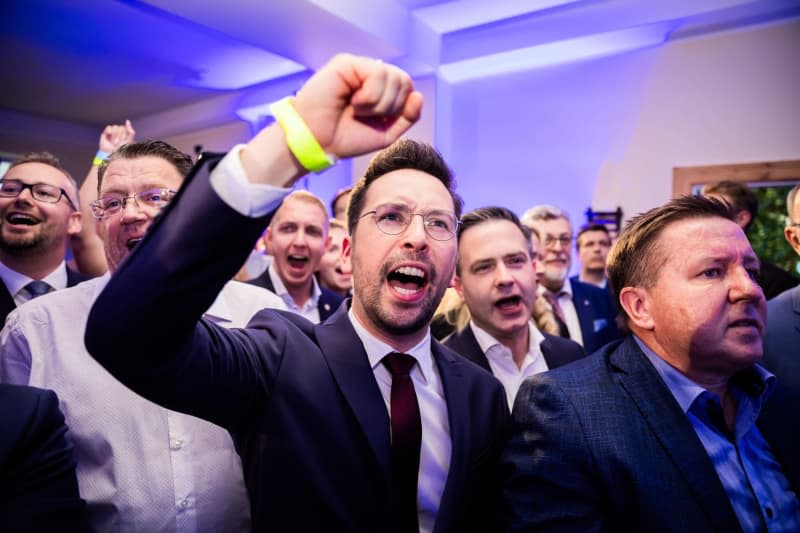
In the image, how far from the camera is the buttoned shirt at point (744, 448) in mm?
1261

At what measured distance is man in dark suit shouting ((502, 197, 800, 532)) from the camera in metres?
1.21

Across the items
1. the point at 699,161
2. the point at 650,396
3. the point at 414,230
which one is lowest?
the point at 650,396

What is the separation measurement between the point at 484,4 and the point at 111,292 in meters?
5.25

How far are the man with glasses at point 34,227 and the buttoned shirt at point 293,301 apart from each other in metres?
1.06

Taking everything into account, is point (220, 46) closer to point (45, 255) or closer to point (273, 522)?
point (45, 255)

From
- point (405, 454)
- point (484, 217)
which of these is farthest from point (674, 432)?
point (484, 217)

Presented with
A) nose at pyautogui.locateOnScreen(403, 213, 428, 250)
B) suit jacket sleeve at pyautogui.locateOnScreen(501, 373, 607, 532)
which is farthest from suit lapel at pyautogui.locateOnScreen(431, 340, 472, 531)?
nose at pyautogui.locateOnScreen(403, 213, 428, 250)

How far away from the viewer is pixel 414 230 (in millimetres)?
1356

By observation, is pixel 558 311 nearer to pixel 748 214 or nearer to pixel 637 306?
pixel 748 214

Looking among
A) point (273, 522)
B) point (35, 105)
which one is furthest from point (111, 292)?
point (35, 105)

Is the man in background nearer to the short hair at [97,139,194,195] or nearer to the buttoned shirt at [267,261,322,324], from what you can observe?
the buttoned shirt at [267,261,322,324]

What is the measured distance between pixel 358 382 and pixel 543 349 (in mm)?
1441

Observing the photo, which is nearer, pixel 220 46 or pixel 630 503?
pixel 630 503

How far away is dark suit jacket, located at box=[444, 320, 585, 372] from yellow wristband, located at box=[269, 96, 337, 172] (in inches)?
62.6
